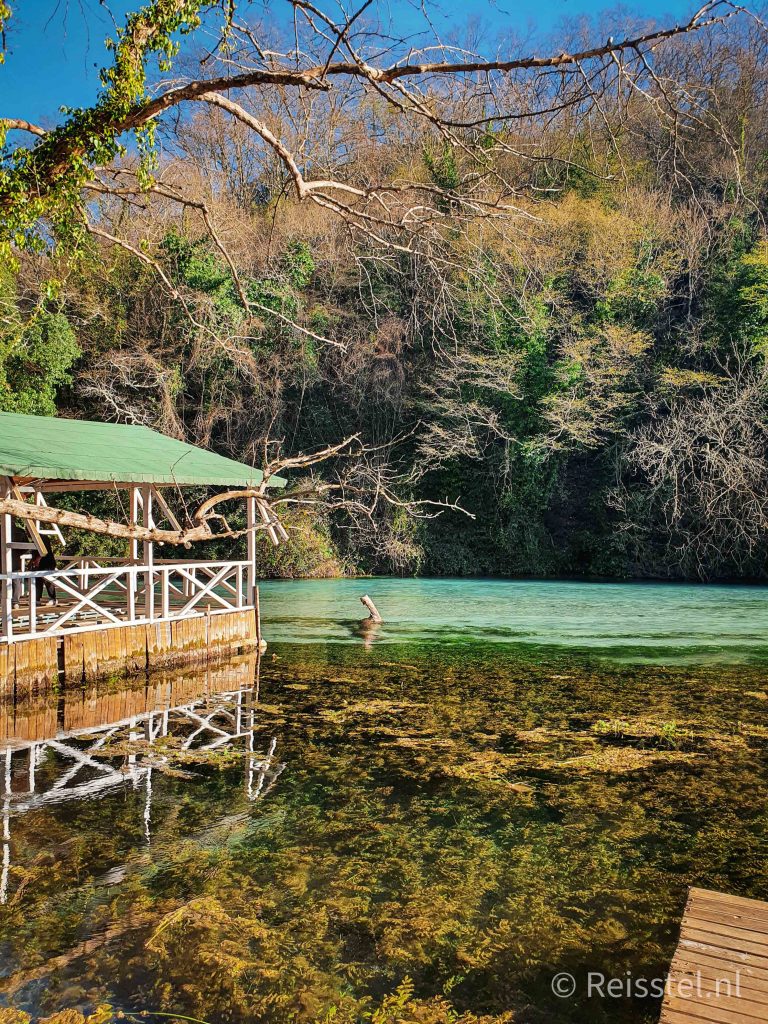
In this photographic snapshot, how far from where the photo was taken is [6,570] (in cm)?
943

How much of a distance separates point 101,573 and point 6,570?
1.25 meters

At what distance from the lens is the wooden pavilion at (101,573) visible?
30.3ft

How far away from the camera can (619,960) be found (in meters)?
4.00

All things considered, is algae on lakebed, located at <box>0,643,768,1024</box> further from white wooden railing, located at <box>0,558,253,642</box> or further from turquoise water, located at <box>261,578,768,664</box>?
turquoise water, located at <box>261,578,768,664</box>

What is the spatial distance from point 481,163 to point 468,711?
540cm

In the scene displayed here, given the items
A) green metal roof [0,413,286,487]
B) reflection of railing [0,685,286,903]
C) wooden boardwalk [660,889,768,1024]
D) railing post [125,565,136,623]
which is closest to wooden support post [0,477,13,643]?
green metal roof [0,413,286,487]

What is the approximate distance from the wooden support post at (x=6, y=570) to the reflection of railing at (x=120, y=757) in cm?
183

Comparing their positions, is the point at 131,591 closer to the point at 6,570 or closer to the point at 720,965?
the point at 6,570

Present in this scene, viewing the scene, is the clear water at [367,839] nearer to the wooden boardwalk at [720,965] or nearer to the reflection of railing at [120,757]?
the reflection of railing at [120,757]

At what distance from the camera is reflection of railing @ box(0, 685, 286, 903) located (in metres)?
6.05

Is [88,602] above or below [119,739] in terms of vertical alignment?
above

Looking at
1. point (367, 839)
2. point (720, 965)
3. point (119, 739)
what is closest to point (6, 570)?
point (119, 739)

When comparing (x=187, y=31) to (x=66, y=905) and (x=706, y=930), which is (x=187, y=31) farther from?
(x=706, y=930)

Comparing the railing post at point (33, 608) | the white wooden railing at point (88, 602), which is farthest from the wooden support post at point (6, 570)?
the railing post at point (33, 608)
